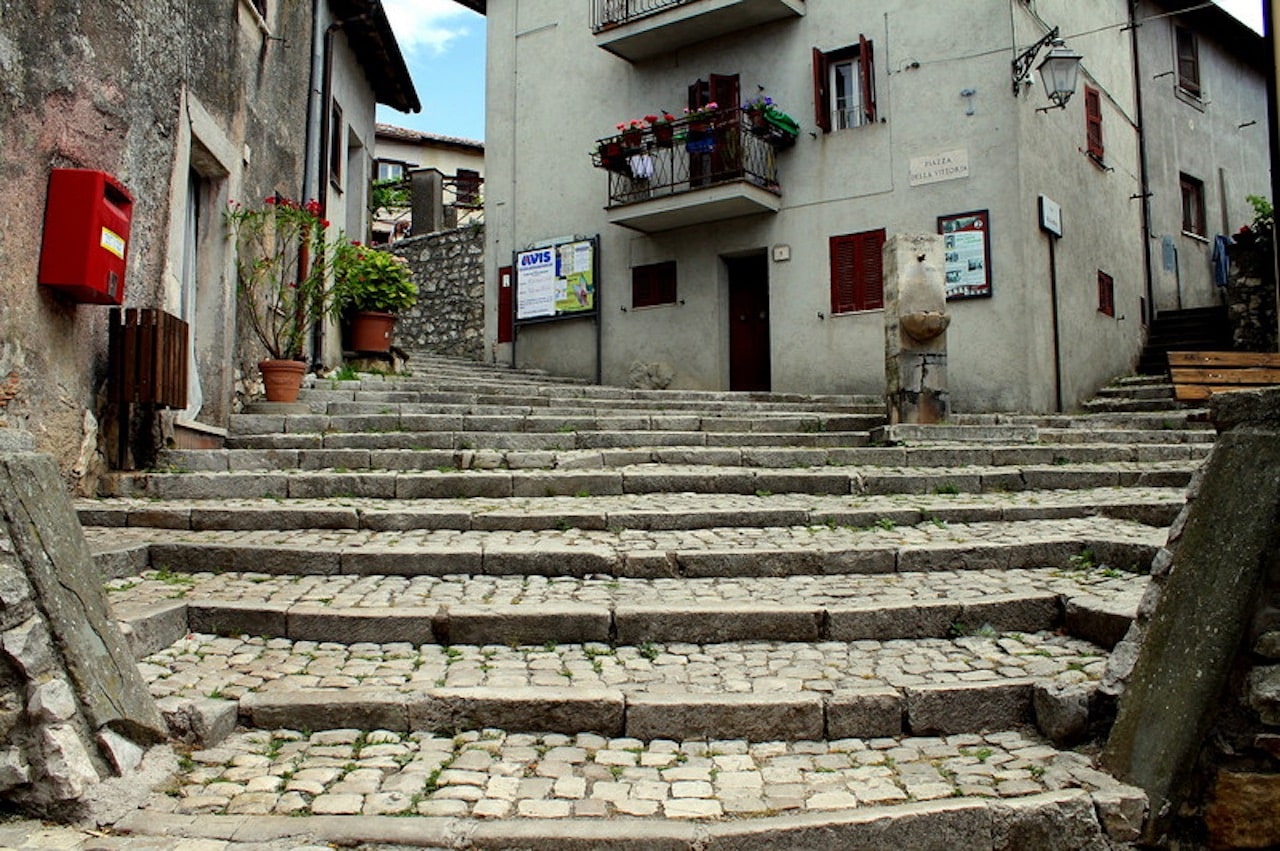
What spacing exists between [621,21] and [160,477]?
37.7 ft

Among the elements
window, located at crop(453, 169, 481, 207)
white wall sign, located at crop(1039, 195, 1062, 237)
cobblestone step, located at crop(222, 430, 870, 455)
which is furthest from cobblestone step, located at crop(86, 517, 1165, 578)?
window, located at crop(453, 169, 481, 207)

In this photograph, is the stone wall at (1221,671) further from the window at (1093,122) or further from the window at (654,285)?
the window at (1093,122)

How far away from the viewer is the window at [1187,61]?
17.9 metres

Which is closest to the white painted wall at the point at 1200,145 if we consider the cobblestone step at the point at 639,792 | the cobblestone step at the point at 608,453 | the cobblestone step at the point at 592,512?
the cobblestone step at the point at 608,453

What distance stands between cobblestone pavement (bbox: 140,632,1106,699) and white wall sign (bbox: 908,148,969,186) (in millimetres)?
9785

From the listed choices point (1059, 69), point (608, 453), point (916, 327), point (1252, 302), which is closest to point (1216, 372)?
point (1252, 302)

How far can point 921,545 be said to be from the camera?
5637 mm

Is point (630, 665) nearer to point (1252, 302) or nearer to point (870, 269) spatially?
point (870, 269)

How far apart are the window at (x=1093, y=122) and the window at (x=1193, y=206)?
14.6 ft

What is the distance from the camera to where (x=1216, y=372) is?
491 inches

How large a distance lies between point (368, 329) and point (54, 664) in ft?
30.2

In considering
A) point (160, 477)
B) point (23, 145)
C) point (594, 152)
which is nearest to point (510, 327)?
point (594, 152)

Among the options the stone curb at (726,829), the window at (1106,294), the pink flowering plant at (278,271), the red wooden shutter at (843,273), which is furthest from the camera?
the window at (1106,294)

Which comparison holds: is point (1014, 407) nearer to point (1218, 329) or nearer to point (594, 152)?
point (1218, 329)
